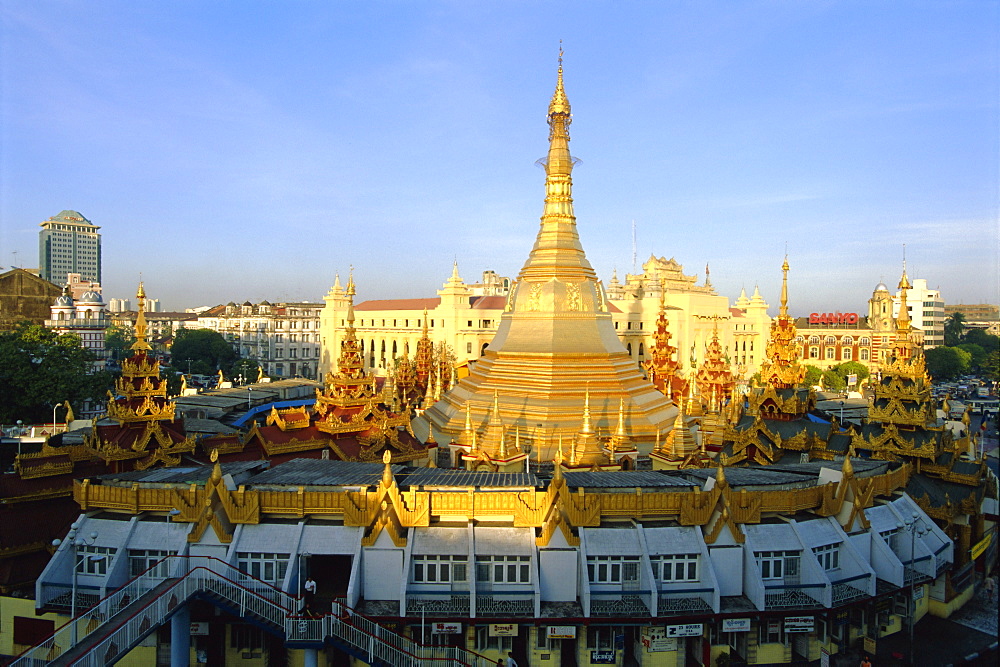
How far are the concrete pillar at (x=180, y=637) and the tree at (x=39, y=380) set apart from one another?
37.2 m

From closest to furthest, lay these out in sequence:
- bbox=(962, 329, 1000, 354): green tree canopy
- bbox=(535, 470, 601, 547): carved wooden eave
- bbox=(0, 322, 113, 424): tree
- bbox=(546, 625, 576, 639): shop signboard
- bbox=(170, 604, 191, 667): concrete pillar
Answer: bbox=(170, 604, 191, 667): concrete pillar < bbox=(546, 625, 576, 639): shop signboard < bbox=(535, 470, 601, 547): carved wooden eave < bbox=(0, 322, 113, 424): tree < bbox=(962, 329, 1000, 354): green tree canopy

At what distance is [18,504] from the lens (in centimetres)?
1875

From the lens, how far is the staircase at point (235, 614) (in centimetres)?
1389

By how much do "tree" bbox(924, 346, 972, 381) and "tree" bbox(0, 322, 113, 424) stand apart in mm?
107503

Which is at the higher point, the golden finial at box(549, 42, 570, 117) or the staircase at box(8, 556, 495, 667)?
the golden finial at box(549, 42, 570, 117)

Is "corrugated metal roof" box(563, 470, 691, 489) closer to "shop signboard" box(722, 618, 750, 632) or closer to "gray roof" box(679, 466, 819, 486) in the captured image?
"gray roof" box(679, 466, 819, 486)

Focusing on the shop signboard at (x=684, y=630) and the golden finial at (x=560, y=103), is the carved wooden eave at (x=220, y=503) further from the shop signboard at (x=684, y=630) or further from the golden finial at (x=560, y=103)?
the golden finial at (x=560, y=103)

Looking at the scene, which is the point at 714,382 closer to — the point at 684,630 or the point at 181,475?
the point at 684,630

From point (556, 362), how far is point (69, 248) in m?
175

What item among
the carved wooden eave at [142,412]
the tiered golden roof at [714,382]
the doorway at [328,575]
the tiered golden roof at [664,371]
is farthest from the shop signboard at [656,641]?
the tiered golden roof at [714,382]

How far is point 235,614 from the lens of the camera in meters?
14.8

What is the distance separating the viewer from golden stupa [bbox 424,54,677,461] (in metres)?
28.9

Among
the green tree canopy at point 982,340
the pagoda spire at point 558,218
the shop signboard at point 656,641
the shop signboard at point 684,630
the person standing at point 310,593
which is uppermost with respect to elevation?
the pagoda spire at point 558,218

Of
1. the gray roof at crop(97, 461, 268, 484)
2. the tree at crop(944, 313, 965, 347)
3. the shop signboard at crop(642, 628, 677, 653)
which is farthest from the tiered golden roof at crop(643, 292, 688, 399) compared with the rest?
the tree at crop(944, 313, 965, 347)
